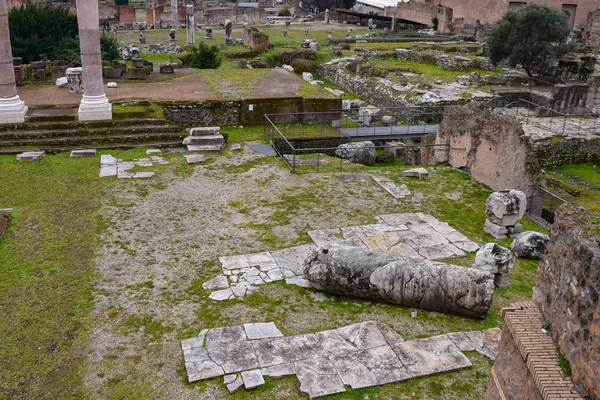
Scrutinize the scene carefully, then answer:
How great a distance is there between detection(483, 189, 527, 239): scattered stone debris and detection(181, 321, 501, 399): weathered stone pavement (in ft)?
10.6

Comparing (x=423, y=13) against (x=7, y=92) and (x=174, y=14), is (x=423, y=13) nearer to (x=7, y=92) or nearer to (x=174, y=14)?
(x=174, y=14)

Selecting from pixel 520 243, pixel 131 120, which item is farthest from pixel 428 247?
pixel 131 120

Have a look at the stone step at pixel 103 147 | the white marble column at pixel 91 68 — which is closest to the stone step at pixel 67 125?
the white marble column at pixel 91 68

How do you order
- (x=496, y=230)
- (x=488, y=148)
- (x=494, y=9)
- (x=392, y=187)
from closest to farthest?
(x=496, y=230) → (x=392, y=187) → (x=488, y=148) → (x=494, y=9)

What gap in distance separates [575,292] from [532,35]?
22736 mm

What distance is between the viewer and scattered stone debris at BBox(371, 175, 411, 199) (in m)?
11.9

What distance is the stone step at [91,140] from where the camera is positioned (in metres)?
14.2

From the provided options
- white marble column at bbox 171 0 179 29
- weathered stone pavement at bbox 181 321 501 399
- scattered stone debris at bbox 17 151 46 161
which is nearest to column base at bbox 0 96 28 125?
scattered stone debris at bbox 17 151 46 161

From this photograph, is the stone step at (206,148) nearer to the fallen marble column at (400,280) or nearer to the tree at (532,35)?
the fallen marble column at (400,280)

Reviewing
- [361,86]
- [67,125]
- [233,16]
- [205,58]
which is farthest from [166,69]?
[233,16]

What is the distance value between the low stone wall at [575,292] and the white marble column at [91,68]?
1314 centimetres

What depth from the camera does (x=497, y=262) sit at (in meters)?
8.20

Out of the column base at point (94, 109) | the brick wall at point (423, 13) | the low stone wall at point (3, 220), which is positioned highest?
the brick wall at point (423, 13)

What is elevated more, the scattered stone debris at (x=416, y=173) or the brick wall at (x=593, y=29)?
the brick wall at (x=593, y=29)
